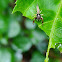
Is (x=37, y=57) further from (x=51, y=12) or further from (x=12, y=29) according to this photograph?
(x=51, y=12)

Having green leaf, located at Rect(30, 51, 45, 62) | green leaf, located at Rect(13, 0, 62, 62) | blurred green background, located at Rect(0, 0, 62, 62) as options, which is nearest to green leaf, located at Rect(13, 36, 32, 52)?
blurred green background, located at Rect(0, 0, 62, 62)

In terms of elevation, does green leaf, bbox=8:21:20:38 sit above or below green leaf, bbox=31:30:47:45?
above

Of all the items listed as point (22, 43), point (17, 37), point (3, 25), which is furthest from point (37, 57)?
point (3, 25)

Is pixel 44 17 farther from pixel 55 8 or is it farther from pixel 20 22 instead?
pixel 20 22

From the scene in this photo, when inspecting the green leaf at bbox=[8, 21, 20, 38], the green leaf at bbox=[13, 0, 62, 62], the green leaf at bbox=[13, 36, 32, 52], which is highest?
the green leaf at bbox=[8, 21, 20, 38]

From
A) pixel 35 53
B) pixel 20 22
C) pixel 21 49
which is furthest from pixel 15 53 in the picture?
pixel 20 22

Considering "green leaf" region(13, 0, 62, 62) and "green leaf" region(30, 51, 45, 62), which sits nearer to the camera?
"green leaf" region(13, 0, 62, 62)

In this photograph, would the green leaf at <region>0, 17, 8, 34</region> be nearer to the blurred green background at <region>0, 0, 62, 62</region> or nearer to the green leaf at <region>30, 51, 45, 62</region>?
the blurred green background at <region>0, 0, 62, 62</region>

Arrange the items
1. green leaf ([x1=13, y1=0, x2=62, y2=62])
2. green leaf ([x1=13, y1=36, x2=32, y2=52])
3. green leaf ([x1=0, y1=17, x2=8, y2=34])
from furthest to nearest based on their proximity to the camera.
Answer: green leaf ([x1=13, y1=36, x2=32, y2=52]) → green leaf ([x1=0, y1=17, x2=8, y2=34]) → green leaf ([x1=13, y1=0, x2=62, y2=62])
